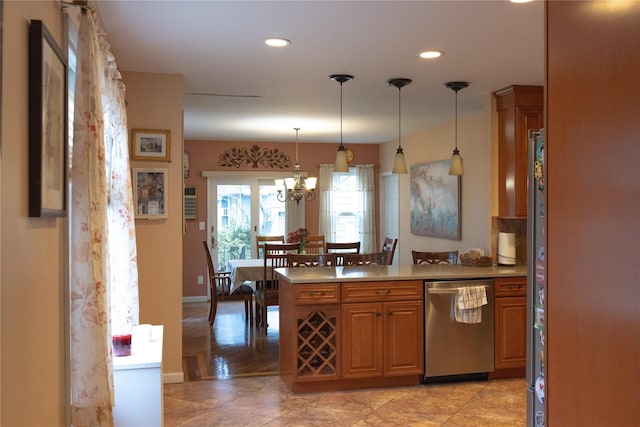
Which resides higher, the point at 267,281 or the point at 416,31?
the point at 416,31

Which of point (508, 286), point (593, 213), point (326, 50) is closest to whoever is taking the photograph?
point (593, 213)

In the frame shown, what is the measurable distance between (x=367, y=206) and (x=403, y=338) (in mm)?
4781

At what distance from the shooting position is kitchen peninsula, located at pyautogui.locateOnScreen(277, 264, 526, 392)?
4.20m

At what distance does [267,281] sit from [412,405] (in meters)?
2.58

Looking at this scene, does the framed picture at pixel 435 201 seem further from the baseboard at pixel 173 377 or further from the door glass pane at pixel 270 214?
the baseboard at pixel 173 377

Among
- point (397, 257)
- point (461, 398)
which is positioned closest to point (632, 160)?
point (461, 398)

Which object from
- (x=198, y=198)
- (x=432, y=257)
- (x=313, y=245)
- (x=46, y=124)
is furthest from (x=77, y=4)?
(x=198, y=198)

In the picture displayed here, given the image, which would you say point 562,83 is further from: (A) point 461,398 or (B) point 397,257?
(B) point 397,257

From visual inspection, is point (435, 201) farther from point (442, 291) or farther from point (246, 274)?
point (442, 291)

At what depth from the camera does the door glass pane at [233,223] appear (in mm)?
8617

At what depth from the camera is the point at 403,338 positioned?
436cm

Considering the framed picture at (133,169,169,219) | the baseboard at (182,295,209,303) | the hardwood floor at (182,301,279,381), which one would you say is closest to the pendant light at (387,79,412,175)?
the framed picture at (133,169,169,219)

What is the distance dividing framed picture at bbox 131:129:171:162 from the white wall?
275 cm

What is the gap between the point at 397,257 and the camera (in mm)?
8500
